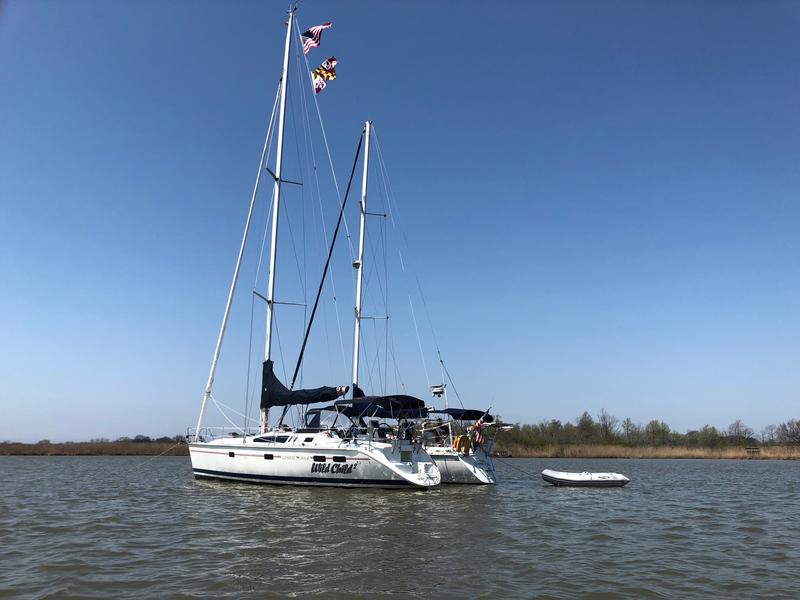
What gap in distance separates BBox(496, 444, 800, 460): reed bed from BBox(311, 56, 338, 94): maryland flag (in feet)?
179

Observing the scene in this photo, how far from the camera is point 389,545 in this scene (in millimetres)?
14633

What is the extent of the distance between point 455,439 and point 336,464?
830 cm

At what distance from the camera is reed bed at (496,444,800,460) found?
75.7 m

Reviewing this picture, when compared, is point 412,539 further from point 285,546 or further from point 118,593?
point 118,593

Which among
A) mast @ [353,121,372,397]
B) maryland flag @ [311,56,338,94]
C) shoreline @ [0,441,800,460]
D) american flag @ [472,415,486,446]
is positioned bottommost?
shoreline @ [0,441,800,460]

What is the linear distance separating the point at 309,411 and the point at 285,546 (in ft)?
56.0

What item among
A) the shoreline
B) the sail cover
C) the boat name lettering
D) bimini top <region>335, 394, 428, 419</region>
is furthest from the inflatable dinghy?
the shoreline

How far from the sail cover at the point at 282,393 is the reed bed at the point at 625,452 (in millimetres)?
50113

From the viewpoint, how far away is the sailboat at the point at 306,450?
87.0ft

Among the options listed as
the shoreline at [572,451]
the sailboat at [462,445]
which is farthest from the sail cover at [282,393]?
the shoreline at [572,451]

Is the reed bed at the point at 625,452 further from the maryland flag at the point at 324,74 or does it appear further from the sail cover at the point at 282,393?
the maryland flag at the point at 324,74

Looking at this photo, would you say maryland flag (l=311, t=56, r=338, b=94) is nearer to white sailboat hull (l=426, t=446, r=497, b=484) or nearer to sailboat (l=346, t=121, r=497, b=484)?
sailboat (l=346, t=121, r=497, b=484)

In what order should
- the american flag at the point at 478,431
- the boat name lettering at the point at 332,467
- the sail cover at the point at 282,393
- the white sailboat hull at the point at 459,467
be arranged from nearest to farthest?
the boat name lettering at the point at 332,467
the sail cover at the point at 282,393
the white sailboat hull at the point at 459,467
the american flag at the point at 478,431

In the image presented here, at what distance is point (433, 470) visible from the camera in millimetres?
26938
